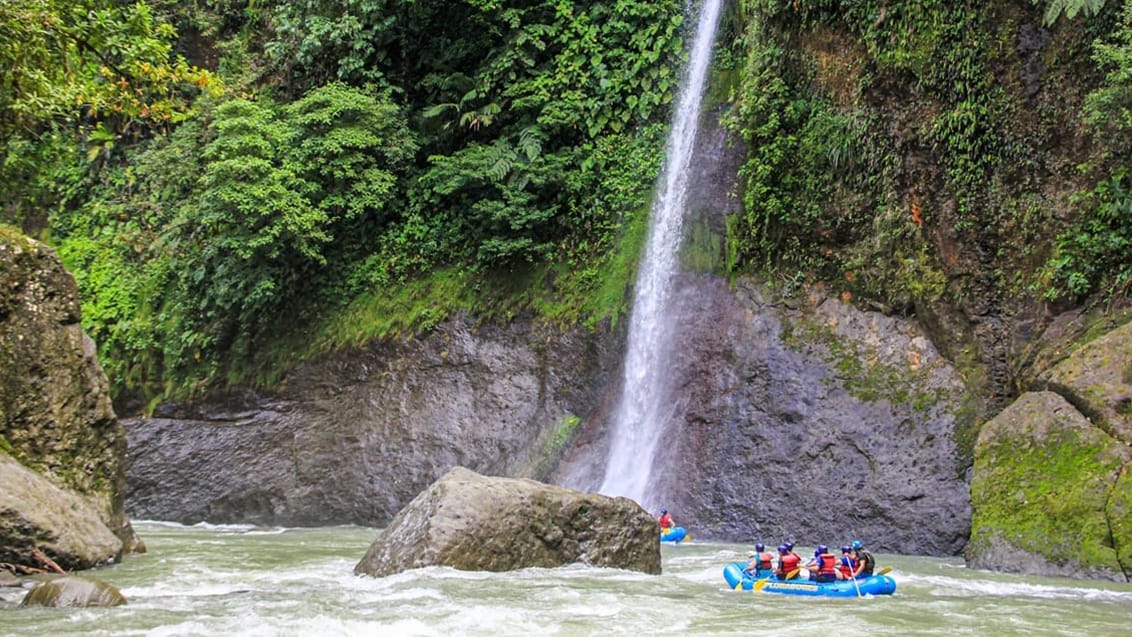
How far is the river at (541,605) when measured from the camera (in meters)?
7.05

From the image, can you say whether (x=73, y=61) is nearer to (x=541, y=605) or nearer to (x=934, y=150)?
(x=541, y=605)

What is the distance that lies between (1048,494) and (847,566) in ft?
9.29

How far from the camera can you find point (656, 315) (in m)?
15.2

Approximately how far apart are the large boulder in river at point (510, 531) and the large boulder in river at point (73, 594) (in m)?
2.30

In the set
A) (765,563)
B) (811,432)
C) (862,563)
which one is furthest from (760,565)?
(811,432)

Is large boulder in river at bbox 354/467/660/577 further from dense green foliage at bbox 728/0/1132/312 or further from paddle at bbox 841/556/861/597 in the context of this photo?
dense green foliage at bbox 728/0/1132/312

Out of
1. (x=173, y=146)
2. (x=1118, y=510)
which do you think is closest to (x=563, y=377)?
(x=1118, y=510)

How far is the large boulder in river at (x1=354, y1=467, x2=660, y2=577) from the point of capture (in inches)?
364

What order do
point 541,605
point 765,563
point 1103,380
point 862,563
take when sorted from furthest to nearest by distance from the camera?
point 1103,380, point 765,563, point 862,563, point 541,605

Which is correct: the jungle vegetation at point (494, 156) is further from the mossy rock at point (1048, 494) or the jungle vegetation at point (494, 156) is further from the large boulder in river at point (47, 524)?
the large boulder in river at point (47, 524)

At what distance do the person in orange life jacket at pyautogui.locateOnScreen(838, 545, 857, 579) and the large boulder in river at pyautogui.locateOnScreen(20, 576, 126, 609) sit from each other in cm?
566

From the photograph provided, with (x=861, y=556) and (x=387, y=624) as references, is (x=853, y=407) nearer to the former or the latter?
(x=861, y=556)

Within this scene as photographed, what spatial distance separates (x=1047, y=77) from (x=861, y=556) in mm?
7055

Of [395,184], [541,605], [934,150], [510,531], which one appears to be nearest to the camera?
[541,605]
